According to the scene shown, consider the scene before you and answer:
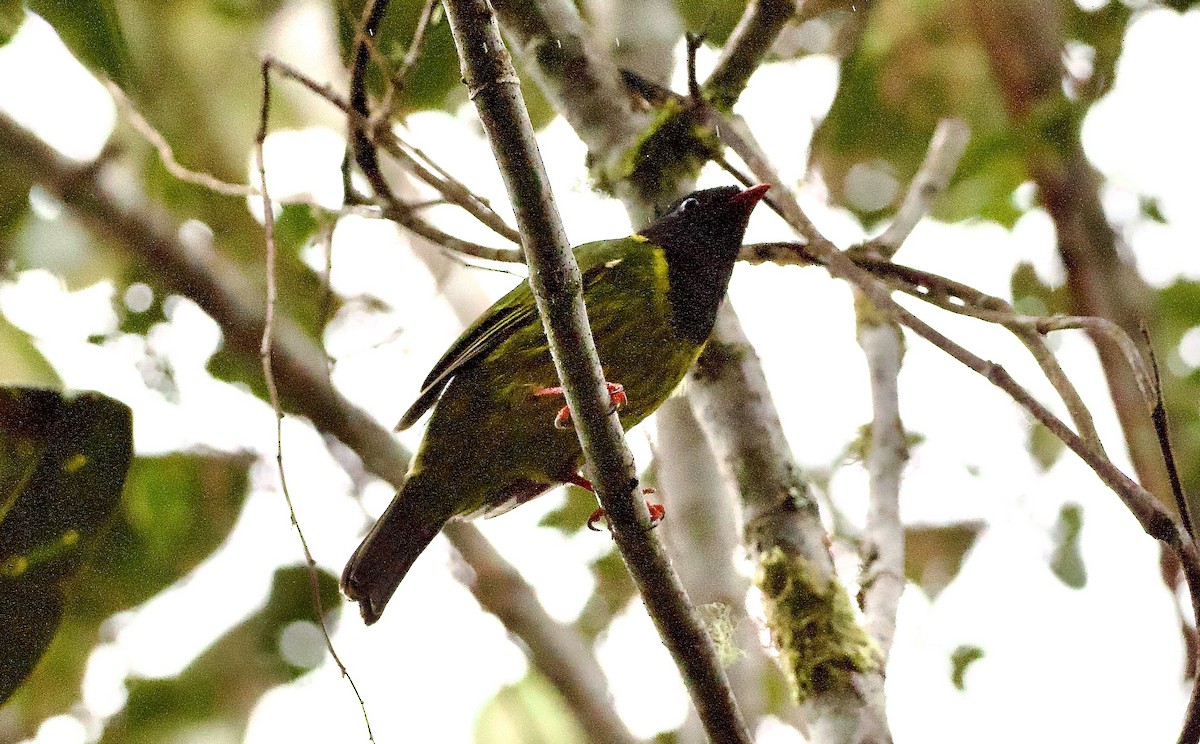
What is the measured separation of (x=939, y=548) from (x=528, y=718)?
2.25 meters

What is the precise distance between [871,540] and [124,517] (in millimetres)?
2370

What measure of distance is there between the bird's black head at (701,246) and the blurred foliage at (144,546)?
1734 mm

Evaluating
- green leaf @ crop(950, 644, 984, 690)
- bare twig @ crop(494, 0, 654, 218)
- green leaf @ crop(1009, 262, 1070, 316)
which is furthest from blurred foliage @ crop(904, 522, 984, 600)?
bare twig @ crop(494, 0, 654, 218)

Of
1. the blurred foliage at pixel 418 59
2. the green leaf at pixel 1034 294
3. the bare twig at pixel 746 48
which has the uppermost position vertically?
the green leaf at pixel 1034 294

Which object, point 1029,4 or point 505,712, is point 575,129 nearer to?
point 505,712

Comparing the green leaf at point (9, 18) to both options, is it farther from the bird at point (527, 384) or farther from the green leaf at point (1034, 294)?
the green leaf at point (1034, 294)

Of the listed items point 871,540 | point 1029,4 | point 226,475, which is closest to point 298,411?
point 226,475

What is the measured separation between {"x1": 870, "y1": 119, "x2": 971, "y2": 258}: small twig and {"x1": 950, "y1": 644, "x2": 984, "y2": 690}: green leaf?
197 cm

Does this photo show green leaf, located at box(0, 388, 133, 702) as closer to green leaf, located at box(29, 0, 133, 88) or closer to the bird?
the bird

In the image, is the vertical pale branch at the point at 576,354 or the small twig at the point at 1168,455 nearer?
the vertical pale branch at the point at 576,354

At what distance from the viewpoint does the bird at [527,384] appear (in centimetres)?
301

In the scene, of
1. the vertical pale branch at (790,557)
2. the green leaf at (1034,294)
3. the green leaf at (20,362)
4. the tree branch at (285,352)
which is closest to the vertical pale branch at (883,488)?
the vertical pale branch at (790,557)

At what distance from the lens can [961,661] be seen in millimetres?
4684

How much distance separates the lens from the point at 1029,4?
14.5ft
